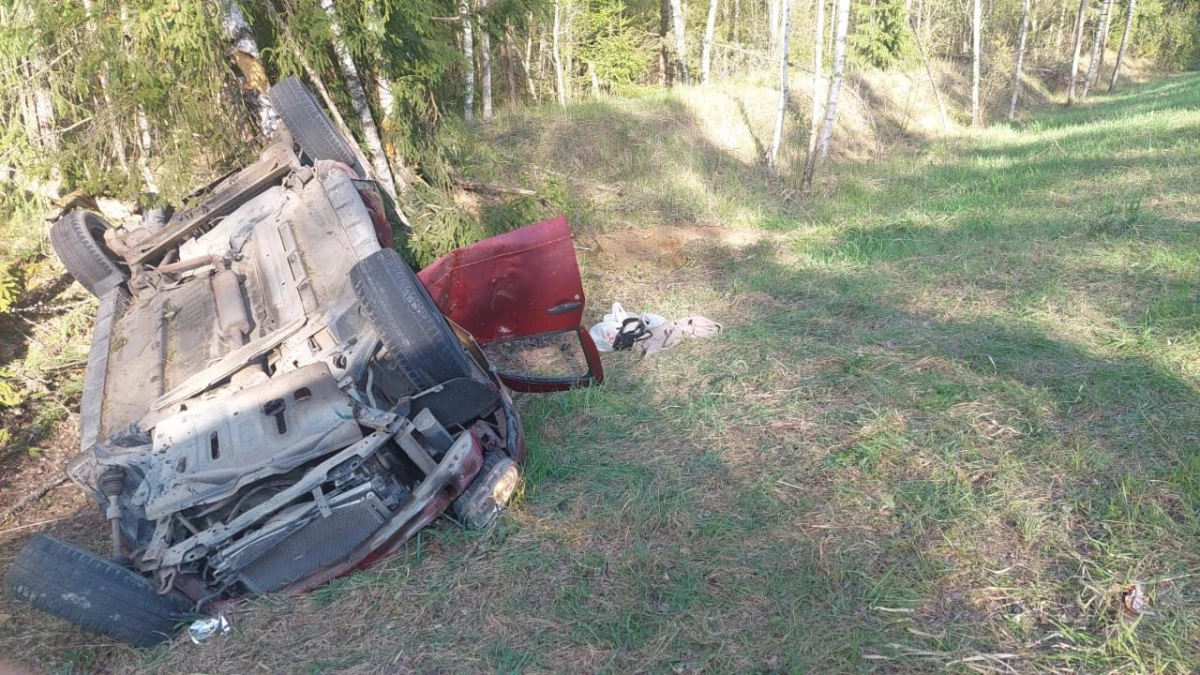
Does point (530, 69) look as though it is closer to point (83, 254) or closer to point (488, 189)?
point (488, 189)

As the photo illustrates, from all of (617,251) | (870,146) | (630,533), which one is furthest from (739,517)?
(870,146)

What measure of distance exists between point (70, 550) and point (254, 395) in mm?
967

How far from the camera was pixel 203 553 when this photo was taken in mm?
3084

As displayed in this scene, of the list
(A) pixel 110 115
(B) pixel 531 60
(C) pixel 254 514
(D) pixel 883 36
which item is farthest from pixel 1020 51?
(C) pixel 254 514

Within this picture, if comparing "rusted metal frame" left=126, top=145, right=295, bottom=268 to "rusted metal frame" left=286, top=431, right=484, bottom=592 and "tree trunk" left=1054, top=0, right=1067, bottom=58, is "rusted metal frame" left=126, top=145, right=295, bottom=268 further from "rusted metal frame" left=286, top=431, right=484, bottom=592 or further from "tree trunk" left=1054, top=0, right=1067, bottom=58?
"tree trunk" left=1054, top=0, right=1067, bottom=58

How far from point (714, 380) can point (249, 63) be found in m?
4.85

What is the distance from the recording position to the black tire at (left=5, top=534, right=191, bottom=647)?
2.94m

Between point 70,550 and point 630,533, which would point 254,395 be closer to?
point 70,550

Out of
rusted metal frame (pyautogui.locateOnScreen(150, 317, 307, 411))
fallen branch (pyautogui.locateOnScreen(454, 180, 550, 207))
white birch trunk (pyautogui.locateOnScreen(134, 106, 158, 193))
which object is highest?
white birch trunk (pyautogui.locateOnScreen(134, 106, 158, 193))

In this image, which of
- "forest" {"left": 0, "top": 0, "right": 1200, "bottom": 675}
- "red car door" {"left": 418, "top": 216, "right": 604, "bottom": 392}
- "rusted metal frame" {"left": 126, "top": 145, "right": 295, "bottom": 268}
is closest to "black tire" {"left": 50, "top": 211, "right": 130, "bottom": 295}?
"rusted metal frame" {"left": 126, "top": 145, "right": 295, "bottom": 268}

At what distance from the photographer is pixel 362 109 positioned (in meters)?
6.71

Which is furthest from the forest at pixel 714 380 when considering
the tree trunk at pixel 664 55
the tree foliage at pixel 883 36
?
the tree trunk at pixel 664 55

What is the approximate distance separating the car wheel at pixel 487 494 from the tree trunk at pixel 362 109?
13.2ft

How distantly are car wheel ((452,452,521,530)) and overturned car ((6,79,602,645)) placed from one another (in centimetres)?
1
